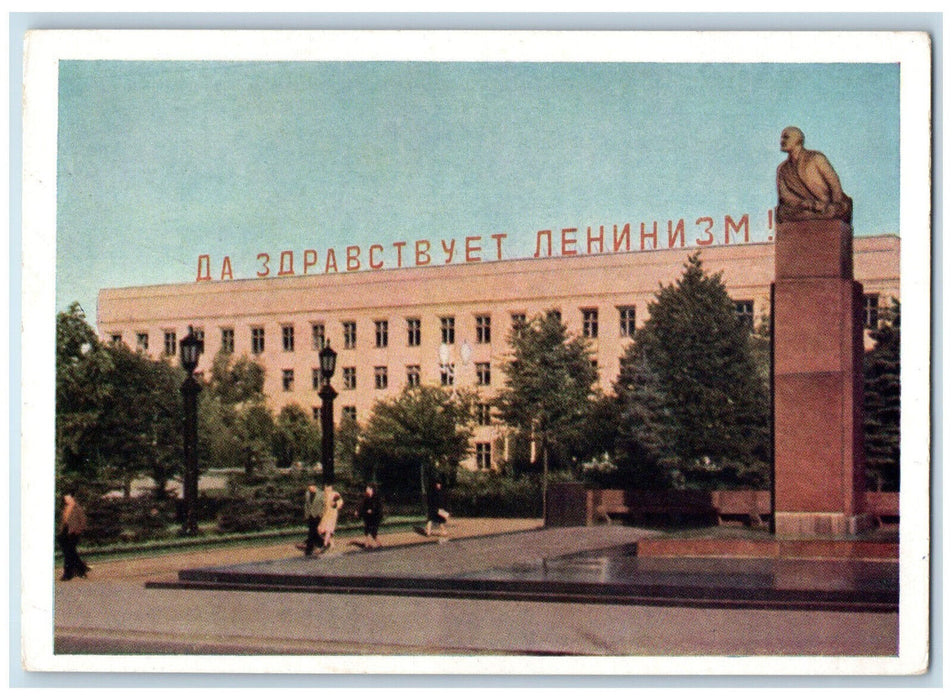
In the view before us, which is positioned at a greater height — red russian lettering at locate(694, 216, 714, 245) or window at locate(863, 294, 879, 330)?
red russian lettering at locate(694, 216, 714, 245)

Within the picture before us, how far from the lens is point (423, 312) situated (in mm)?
23812

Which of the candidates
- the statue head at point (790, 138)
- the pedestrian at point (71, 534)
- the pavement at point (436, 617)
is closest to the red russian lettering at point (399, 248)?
the pavement at point (436, 617)

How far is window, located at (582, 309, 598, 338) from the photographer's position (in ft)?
81.6

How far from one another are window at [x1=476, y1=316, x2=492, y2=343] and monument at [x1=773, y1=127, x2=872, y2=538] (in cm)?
479

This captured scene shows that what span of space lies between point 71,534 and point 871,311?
10018 mm

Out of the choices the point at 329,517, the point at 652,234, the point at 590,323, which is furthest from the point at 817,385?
the point at 329,517

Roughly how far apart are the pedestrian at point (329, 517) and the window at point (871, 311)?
719cm

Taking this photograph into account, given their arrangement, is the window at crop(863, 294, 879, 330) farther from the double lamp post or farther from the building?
the double lamp post

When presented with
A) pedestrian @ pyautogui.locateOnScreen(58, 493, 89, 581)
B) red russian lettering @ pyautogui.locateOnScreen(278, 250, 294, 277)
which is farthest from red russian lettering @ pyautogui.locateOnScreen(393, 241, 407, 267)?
pedestrian @ pyautogui.locateOnScreen(58, 493, 89, 581)

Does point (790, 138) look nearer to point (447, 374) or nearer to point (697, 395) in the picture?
point (447, 374)

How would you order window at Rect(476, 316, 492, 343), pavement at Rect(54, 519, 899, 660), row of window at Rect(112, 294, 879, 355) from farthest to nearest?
window at Rect(476, 316, 492, 343) → row of window at Rect(112, 294, 879, 355) → pavement at Rect(54, 519, 899, 660)
